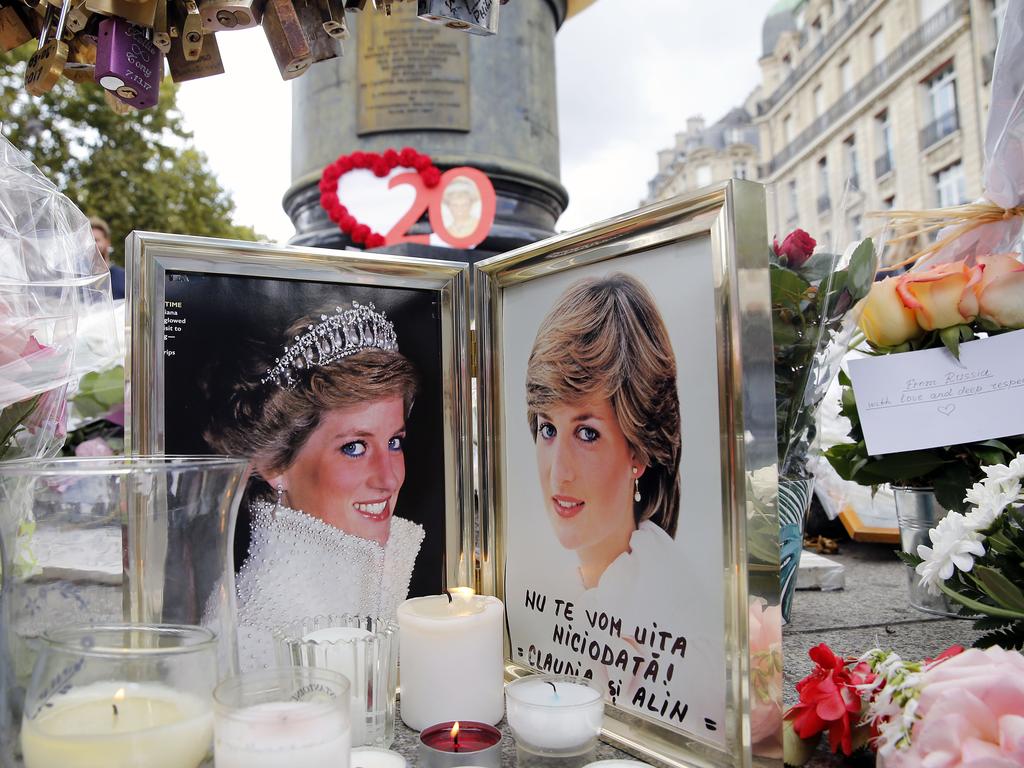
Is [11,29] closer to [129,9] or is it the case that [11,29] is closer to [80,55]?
[80,55]

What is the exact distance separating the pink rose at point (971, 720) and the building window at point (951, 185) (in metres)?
17.1

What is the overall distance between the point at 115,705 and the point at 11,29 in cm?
78

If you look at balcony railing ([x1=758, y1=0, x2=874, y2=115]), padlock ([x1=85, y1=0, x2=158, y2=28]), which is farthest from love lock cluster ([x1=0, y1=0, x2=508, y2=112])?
balcony railing ([x1=758, y1=0, x2=874, y2=115])

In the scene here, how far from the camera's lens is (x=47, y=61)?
0.82 metres

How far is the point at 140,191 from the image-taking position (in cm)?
959

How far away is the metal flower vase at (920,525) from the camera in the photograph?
1120mm

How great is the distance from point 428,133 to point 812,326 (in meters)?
1.92

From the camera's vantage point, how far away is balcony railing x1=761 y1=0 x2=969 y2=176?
15.8 metres

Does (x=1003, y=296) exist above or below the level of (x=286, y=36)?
below

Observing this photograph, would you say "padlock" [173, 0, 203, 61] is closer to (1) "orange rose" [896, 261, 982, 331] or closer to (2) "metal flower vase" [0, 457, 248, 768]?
(2) "metal flower vase" [0, 457, 248, 768]

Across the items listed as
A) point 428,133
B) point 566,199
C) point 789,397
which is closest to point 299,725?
point 789,397

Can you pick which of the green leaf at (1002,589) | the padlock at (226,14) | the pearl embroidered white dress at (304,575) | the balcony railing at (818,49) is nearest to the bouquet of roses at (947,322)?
the green leaf at (1002,589)

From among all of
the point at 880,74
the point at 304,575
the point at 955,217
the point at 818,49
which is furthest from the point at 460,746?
the point at 818,49

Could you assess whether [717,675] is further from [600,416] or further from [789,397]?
[789,397]
